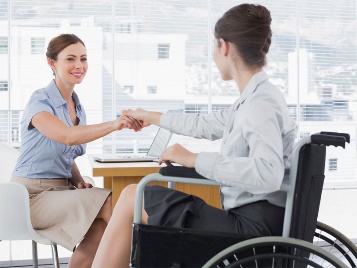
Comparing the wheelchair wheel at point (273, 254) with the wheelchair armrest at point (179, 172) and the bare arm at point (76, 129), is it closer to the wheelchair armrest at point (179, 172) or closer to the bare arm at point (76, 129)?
the wheelchair armrest at point (179, 172)

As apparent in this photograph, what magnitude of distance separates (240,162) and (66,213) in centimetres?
102

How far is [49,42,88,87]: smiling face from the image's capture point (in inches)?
112

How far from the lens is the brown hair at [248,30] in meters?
1.90

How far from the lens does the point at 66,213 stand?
8.33ft

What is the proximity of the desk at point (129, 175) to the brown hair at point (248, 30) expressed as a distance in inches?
25.5

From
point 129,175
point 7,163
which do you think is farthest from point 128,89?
point 129,175

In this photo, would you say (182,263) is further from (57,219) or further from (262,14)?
(57,219)

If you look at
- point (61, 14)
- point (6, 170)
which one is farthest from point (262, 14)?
point (61, 14)

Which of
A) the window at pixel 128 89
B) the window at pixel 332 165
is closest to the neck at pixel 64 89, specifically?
the window at pixel 128 89

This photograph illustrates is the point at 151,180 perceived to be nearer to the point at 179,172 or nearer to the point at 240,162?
the point at 179,172

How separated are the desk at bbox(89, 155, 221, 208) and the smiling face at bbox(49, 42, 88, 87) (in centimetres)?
43

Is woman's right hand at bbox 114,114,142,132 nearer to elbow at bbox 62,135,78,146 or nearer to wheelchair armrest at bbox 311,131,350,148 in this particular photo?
elbow at bbox 62,135,78,146

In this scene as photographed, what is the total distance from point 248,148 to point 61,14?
3.42 meters

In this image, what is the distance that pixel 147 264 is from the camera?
70.3 inches
